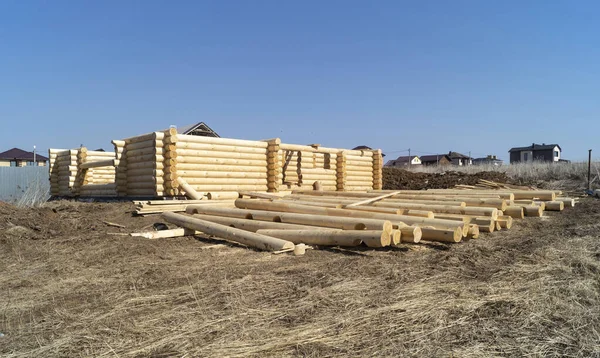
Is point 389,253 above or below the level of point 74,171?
below

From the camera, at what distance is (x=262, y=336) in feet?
11.0

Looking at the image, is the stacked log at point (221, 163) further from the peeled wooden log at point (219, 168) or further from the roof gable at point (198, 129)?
the roof gable at point (198, 129)

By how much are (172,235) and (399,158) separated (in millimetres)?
72850

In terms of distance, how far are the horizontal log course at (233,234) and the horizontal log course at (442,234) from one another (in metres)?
2.22

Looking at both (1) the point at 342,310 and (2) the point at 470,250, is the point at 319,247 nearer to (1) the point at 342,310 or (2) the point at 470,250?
(2) the point at 470,250

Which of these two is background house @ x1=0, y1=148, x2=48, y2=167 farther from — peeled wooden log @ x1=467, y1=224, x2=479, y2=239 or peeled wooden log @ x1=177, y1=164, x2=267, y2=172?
peeled wooden log @ x1=467, y1=224, x2=479, y2=239

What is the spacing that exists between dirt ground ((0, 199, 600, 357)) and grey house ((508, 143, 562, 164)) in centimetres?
6635

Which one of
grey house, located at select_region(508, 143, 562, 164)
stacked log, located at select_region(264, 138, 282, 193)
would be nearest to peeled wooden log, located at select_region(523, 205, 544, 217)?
stacked log, located at select_region(264, 138, 282, 193)

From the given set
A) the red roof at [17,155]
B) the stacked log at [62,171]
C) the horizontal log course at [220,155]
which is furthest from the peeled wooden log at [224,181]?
the red roof at [17,155]

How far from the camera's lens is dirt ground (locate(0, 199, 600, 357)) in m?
3.16

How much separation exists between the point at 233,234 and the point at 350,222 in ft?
7.16

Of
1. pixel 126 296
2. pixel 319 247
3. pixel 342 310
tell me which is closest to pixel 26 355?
pixel 126 296

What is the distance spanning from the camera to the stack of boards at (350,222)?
22.6 ft

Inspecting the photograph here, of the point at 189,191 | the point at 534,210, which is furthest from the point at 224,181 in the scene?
the point at 534,210
